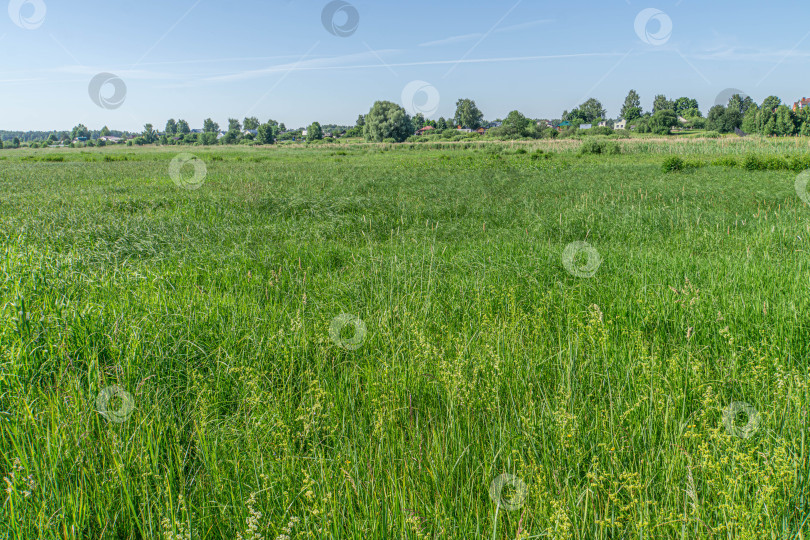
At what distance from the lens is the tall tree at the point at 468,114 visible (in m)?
122

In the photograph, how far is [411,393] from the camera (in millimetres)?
3188

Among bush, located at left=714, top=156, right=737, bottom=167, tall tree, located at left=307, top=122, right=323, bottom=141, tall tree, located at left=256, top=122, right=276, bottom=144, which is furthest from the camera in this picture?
tall tree, located at left=256, top=122, right=276, bottom=144

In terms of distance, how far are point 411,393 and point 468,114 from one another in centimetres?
12763

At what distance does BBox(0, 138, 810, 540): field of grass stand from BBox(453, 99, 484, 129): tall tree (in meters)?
122

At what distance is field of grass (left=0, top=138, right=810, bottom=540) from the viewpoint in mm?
2057

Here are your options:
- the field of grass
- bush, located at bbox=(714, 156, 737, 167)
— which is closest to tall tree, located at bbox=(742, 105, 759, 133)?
bush, located at bbox=(714, 156, 737, 167)

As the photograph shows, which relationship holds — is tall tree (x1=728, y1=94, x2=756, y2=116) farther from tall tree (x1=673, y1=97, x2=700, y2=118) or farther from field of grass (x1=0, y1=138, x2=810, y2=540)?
field of grass (x1=0, y1=138, x2=810, y2=540)

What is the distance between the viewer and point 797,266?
5668mm

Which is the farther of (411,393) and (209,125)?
(209,125)

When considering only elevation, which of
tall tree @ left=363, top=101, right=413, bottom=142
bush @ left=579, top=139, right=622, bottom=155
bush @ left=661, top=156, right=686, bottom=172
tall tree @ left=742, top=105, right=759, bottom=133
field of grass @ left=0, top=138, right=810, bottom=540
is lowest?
field of grass @ left=0, top=138, right=810, bottom=540

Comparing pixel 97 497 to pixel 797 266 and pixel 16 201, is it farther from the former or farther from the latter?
pixel 16 201

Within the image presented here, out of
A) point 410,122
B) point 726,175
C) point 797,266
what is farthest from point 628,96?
point 797,266

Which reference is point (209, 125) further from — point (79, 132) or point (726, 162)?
point (726, 162)

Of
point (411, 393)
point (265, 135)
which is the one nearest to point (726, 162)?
point (411, 393)
